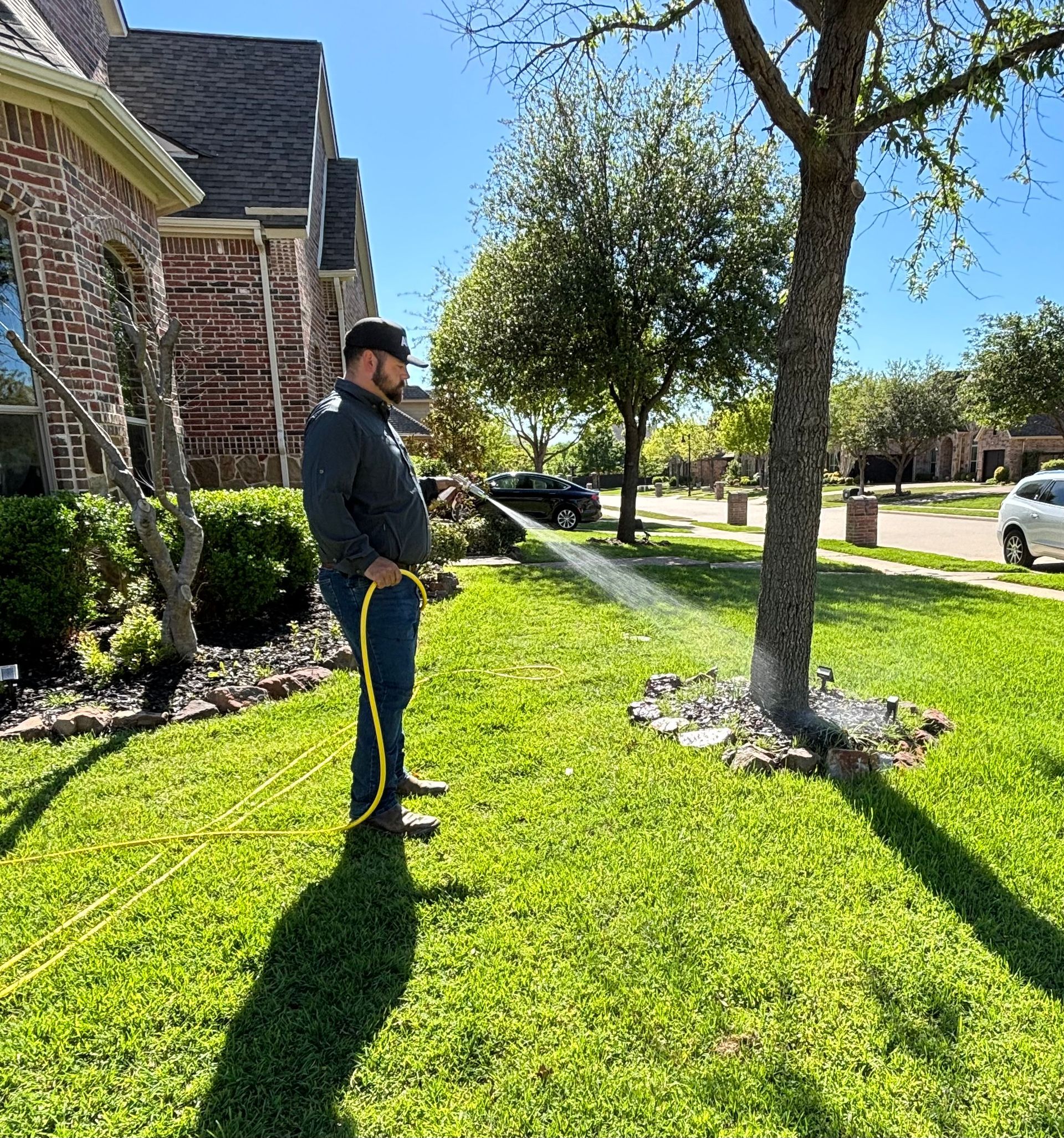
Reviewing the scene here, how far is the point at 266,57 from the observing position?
11211 mm

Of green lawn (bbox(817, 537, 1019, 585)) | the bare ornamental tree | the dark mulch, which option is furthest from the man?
green lawn (bbox(817, 537, 1019, 585))

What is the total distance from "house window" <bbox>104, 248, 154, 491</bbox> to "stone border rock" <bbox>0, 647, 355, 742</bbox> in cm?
295

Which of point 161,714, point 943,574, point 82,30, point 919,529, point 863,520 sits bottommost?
point 919,529

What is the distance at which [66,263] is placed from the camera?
547 centimetres

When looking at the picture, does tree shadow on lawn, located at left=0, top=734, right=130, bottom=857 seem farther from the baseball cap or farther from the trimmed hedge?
the baseball cap

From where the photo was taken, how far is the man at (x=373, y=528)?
2.52 meters

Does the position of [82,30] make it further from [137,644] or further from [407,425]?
[407,425]

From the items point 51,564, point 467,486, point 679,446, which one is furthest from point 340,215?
point 679,446

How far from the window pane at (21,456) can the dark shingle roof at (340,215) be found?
7.08 m

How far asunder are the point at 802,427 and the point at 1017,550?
1055cm

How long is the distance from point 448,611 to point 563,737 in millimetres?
3530

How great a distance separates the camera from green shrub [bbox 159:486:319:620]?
18.4 ft

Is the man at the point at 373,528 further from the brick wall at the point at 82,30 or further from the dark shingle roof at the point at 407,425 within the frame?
the dark shingle roof at the point at 407,425

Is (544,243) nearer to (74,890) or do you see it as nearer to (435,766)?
(435,766)
